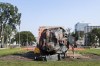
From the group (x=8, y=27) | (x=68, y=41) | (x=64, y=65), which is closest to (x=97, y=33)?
(x=8, y=27)

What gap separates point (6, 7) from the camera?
119 meters

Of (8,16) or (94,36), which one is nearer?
(8,16)

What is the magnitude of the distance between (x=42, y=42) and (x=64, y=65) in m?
10.3

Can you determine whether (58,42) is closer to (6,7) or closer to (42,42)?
(42,42)

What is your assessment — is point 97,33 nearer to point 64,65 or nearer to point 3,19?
point 3,19

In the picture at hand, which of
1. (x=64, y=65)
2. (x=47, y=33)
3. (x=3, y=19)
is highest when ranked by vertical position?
(x=3, y=19)

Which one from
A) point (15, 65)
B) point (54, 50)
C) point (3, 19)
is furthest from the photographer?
point (3, 19)

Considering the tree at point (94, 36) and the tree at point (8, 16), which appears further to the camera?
the tree at point (94, 36)

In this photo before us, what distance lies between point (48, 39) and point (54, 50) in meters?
1.62

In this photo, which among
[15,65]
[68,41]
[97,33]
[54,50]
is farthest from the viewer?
[97,33]

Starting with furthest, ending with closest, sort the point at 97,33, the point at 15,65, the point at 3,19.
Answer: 1. the point at 97,33
2. the point at 3,19
3. the point at 15,65

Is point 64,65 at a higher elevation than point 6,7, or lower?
lower

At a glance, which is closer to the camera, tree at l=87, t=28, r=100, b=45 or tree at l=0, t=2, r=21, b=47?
tree at l=0, t=2, r=21, b=47

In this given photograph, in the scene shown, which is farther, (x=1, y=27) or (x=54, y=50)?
(x=1, y=27)
